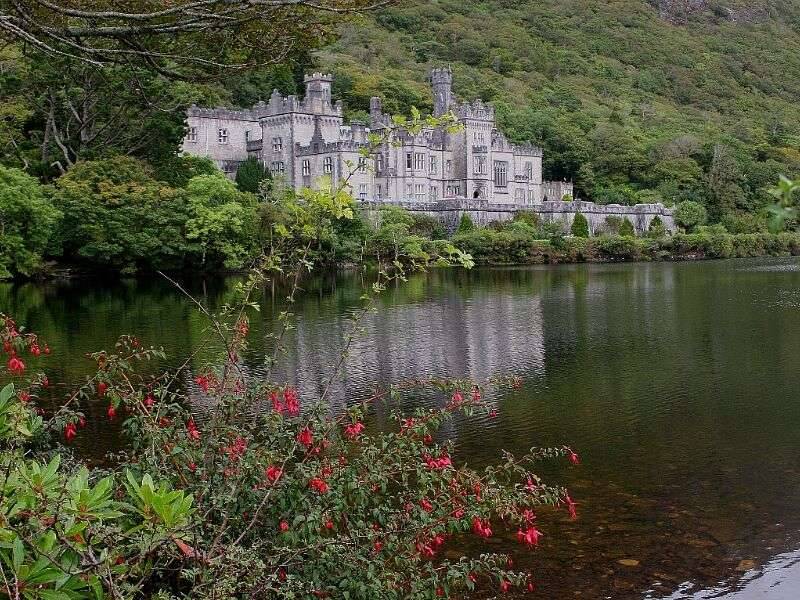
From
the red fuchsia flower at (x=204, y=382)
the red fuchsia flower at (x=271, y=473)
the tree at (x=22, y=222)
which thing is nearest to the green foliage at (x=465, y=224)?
the tree at (x=22, y=222)

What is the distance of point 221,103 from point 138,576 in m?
64.1

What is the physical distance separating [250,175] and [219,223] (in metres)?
13.7

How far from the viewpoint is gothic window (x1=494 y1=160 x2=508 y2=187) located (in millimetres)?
64938

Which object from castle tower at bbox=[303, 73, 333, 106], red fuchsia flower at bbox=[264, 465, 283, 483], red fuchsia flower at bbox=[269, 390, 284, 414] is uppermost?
castle tower at bbox=[303, 73, 333, 106]

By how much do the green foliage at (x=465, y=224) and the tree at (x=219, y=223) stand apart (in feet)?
49.9

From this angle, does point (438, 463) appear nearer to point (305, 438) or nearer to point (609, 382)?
point (305, 438)

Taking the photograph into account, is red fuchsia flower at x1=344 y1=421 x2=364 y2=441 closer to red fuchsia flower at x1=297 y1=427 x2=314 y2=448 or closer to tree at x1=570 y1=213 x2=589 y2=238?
red fuchsia flower at x1=297 y1=427 x2=314 y2=448

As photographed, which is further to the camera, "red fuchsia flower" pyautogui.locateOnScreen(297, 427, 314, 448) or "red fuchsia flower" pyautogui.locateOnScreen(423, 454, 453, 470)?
"red fuchsia flower" pyautogui.locateOnScreen(423, 454, 453, 470)

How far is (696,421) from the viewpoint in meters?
13.5

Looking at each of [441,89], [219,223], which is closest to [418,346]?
[219,223]

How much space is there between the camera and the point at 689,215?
217 feet

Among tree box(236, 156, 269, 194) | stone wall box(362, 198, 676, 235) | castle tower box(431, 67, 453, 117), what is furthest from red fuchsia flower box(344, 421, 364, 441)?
castle tower box(431, 67, 453, 117)

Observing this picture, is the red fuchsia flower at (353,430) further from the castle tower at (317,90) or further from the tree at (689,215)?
the tree at (689,215)

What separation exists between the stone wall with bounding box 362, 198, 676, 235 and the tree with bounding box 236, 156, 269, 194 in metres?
6.31
